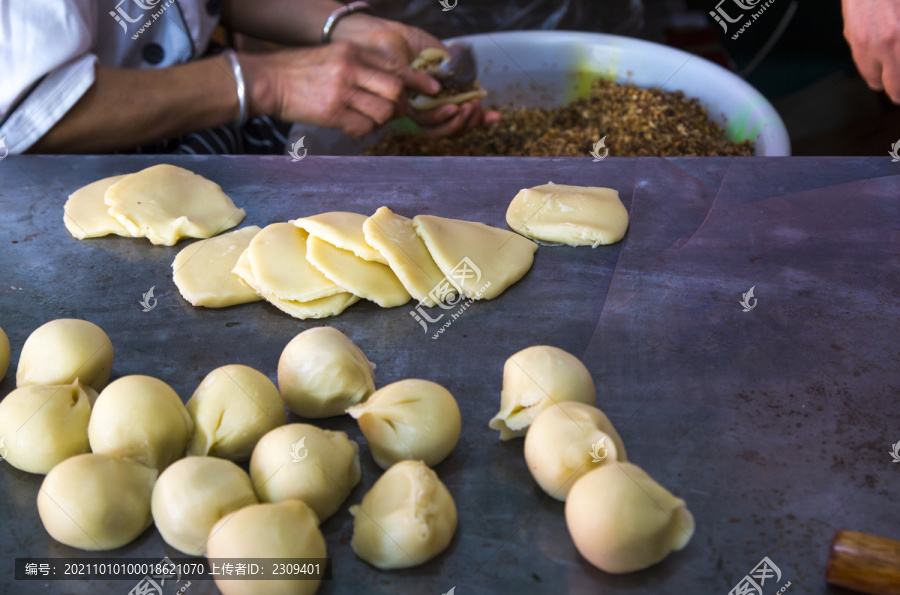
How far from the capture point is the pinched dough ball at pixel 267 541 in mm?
789

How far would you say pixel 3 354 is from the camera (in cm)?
114

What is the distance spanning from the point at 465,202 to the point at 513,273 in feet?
0.91

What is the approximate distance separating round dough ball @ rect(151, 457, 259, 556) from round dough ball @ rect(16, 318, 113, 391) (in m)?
0.30

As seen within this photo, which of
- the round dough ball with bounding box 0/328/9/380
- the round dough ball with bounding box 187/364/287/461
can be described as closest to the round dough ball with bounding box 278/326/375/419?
the round dough ball with bounding box 187/364/287/461

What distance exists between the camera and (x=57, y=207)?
5.04 feet

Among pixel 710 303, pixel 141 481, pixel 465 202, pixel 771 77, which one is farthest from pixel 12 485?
pixel 771 77

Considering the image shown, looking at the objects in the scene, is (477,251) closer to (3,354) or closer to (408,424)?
(408,424)

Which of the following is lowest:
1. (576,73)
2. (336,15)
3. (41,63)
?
(576,73)

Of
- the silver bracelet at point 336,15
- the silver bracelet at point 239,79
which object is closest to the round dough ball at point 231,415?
the silver bracelet at point 239,79

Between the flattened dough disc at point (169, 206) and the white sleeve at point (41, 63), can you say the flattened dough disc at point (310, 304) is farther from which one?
the white sleeve at point (41, 63)

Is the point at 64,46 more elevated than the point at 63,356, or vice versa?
the point at 64,46

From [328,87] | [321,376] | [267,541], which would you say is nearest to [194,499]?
[267,541]

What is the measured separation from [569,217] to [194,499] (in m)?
0.88

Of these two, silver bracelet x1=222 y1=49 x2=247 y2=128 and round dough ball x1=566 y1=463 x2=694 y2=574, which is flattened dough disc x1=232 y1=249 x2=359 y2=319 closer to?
round dough ball x1=566 y1=463 x2=694 y2=574
